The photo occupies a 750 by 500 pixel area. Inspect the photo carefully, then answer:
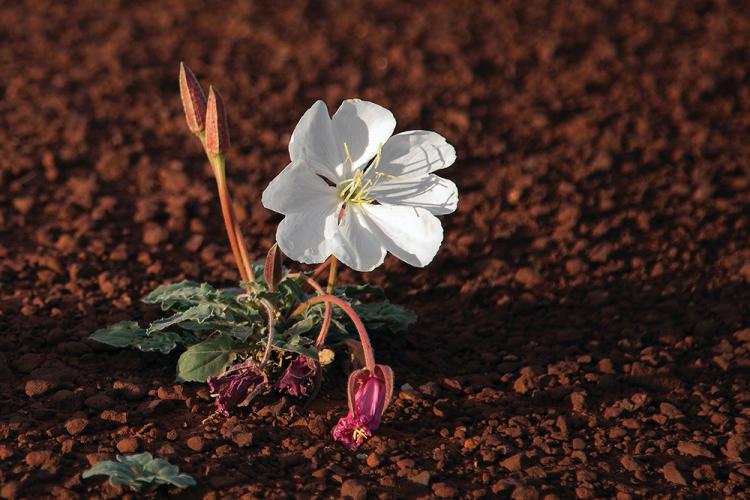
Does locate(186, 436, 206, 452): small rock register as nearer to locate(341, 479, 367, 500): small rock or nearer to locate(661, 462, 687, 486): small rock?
locate(341, 479, 367, 500): small rock

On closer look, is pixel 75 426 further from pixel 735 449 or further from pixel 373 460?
pixel 735 449

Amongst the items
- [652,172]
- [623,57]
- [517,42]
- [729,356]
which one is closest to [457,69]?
[517,42]

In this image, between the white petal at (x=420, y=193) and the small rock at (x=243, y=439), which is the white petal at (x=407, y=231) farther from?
the small rock at (x=243, y=439)

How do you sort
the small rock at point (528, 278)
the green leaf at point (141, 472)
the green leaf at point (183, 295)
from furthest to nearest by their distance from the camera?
the small rock at point (528, 278), the green leaf at point (183, 295), the green leaf at point (141, 472)

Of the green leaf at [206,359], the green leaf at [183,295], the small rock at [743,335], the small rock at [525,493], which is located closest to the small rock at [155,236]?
the green leaf at [183,295]

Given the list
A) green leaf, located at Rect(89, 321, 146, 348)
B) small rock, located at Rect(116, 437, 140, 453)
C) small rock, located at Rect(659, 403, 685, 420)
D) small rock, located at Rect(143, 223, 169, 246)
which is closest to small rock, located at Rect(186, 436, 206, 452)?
small rock, located at Rect(116, 437, 140, 453)
